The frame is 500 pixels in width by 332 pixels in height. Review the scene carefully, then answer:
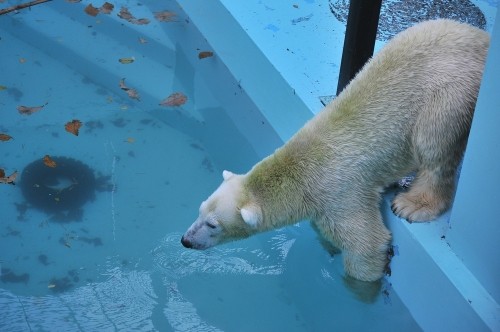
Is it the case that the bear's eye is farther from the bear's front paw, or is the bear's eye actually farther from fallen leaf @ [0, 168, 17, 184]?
fallen leaf @ [0, 168, 17, 184]

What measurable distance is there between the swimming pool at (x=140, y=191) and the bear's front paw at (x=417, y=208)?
0.54m

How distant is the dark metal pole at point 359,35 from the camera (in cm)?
393

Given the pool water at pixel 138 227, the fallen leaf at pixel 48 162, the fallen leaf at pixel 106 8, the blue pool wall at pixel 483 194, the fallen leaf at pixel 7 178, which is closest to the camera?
the blue pool wall at pixel 483 194

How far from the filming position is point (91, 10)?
6496mm

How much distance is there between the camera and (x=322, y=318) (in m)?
3.90

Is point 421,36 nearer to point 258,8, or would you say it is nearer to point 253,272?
point 253,272

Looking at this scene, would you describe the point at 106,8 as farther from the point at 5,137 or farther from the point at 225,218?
the point at 225,218

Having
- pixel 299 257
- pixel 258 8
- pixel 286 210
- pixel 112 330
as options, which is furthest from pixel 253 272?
pixel 258 8

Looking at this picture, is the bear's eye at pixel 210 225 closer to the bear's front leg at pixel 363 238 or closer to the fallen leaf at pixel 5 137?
the bear's front leg at pixel 363 238

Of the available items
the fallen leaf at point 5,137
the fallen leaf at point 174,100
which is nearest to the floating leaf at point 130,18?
the fallen leaf at point 174,100

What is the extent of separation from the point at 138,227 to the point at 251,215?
48.8 inches

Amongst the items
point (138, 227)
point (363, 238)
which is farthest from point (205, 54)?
point (363, 238)

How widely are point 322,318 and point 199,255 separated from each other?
2.94ft

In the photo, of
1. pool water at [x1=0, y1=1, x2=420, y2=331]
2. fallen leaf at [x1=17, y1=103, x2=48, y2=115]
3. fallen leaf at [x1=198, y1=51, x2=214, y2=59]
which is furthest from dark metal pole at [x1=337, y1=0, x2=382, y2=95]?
fallen leaf at [x1=17, y1=103, x2=48, y2=115]
